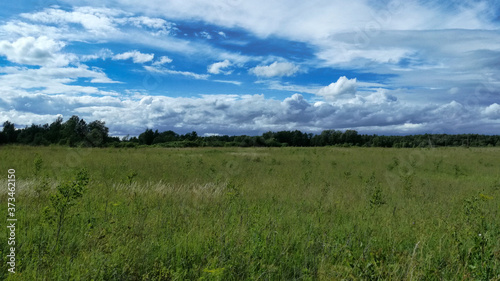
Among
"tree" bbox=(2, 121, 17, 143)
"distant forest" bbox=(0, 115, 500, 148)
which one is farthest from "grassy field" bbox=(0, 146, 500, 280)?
"tree" bbox=(2, 121, 17, 143)

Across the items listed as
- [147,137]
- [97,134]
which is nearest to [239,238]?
[97,134]

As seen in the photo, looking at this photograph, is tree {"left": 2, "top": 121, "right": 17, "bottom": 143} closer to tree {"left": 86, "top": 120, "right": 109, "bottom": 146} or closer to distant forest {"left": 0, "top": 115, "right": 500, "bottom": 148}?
distant forest {"left": 0, "top": 115, "right": 500, "bottom": 148}

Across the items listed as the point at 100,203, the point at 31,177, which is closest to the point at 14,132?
the point at 31,177

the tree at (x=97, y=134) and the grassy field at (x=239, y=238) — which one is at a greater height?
the tree at (x=97, y=134)

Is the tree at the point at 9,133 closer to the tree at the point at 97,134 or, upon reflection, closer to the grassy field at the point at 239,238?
the tree at the point at 97,134

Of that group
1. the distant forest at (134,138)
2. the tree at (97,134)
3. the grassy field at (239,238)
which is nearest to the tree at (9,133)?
the distant forest at (134,138)

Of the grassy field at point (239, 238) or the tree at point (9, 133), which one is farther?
the tree at point (9, 133)

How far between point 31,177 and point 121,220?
7382 millimetres

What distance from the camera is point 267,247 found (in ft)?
13.8

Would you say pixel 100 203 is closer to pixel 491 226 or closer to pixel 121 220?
pixel 121 220

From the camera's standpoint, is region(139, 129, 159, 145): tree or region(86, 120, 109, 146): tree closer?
region(86, 120, 109, 146): tree

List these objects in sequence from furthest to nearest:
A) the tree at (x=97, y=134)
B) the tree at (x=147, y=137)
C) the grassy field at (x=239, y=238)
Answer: the tree at (x=147, y=137) → the tree at (x=97, y=134) → the grassy field at (x=239, y=238)

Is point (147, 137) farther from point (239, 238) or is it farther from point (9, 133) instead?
point (239, 238)

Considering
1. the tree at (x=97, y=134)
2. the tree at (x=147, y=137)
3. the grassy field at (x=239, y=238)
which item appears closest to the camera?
the grassy field at (x=239, y=238)
